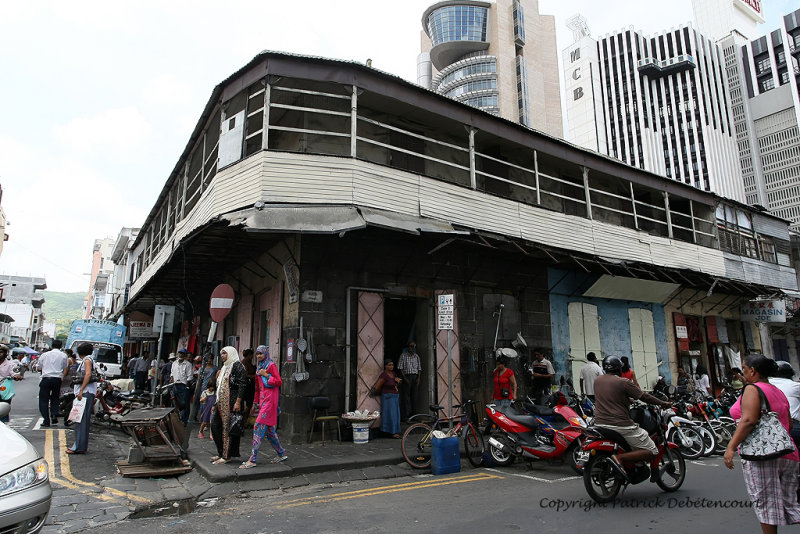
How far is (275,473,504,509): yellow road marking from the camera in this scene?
19.5 feet

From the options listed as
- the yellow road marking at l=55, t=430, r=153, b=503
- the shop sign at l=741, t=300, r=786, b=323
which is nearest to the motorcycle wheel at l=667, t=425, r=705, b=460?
the yellow road marking at l=55, t=430, r=153, b=503

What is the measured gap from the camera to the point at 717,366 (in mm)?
18438

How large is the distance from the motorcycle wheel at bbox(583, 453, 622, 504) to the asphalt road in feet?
0.54

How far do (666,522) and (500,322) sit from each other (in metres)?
8.02

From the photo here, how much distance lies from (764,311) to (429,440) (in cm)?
1863

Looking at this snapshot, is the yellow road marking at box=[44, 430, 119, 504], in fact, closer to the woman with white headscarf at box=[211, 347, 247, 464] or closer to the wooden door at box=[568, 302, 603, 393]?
the woman with white headscarf at box=[211, 347, 247, 464]

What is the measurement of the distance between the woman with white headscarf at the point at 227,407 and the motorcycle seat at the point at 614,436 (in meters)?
5.14

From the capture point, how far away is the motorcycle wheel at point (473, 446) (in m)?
8.03

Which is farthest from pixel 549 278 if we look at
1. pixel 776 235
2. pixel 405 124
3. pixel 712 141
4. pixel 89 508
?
pixel 712 141

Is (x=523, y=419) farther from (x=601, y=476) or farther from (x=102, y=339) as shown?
(x=102, y=339)

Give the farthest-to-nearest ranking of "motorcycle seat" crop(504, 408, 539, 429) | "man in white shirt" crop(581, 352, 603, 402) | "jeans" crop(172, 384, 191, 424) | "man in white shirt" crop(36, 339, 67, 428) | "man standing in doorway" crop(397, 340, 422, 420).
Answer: "jeans" crop(172, 384, 191, 424), "man in white shirt" crop(581, 352, 603, 402), "man standing in doorway" crop(397, 340, 422, 420), "man in white shirt" crop(36, 339, 67, 428), "motorcycle seat" crop(504, 408, 539, 429)

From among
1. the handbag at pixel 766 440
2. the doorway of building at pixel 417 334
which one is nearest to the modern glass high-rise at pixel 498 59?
the doorway of building at pixel 417 334

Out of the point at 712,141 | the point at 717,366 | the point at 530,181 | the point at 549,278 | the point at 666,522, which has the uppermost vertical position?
the point at 712,141

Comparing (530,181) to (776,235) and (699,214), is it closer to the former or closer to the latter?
(699,214)
